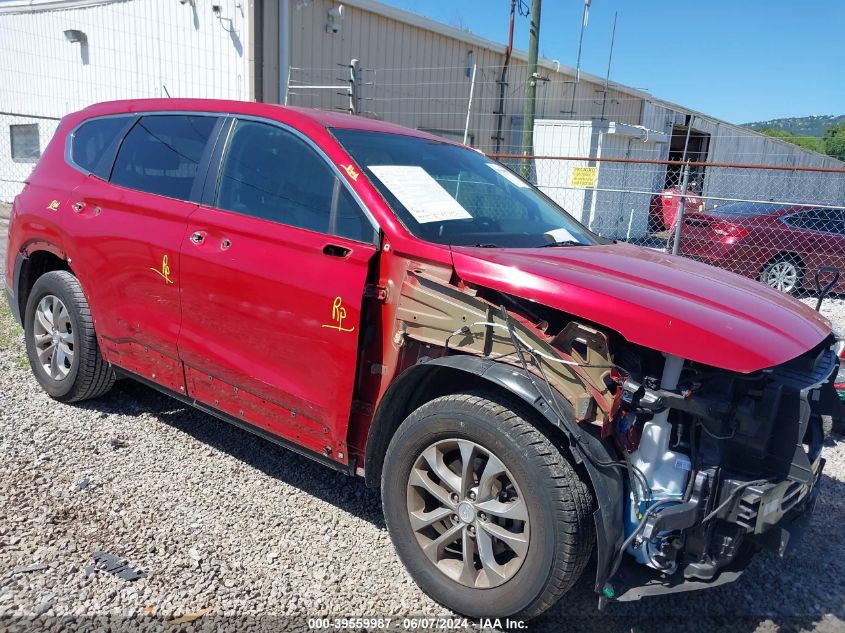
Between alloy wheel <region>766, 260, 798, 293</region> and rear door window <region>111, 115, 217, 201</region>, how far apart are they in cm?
932

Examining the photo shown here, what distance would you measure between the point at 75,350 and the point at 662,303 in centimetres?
348

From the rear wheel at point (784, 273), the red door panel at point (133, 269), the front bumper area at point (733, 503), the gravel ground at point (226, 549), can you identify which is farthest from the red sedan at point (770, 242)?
the red door panel at point (133, 269)

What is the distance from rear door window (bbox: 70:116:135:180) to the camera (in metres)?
4.04

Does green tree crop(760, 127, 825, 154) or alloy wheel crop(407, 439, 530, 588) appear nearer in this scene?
alloy wheel crop(407, 439, 530, 588)

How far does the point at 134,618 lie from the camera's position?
251 cm

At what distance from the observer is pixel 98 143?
163 inches

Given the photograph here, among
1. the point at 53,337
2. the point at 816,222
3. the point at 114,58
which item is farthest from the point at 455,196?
the point at 114,58

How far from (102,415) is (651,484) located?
11.3 ft

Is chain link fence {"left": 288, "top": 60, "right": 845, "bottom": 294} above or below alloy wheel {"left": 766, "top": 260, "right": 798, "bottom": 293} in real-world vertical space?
above

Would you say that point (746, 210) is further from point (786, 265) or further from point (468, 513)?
point (468, 513)

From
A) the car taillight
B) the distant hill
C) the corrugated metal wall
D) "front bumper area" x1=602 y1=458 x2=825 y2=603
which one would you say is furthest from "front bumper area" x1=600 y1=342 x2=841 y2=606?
the distant hill

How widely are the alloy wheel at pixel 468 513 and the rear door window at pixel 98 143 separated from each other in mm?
2751

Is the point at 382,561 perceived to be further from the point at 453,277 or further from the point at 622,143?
the point at 622,143

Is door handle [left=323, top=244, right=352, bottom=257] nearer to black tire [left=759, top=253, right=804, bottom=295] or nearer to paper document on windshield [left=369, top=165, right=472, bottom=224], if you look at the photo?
paper document on windshield [left=369, top=165, right=472, bottom=224]
